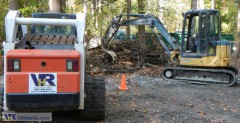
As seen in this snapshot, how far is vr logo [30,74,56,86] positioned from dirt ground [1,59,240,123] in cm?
151

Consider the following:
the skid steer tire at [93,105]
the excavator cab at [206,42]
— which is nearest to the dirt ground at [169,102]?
the skid steer tire at [93,105]

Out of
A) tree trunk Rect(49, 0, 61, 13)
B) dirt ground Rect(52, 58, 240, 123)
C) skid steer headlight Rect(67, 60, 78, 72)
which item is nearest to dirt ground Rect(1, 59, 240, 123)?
dirt ground Rect(52, 58, 240, 123)

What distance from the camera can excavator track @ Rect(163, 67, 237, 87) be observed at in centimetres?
1199

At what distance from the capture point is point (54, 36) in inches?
269

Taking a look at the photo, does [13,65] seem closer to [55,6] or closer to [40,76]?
[40,76]

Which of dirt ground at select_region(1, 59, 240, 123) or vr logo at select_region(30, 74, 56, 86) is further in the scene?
dirt ground at select_region(1, 59, 240, 123)

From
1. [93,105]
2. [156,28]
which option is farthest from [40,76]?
[156,28]

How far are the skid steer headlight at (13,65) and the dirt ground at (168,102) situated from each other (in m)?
1.75

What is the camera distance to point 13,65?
5.23 metres

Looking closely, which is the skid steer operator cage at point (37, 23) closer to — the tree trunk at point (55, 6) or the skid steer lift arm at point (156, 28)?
the tree trunk at point (55, 6)

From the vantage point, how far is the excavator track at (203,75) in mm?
11992

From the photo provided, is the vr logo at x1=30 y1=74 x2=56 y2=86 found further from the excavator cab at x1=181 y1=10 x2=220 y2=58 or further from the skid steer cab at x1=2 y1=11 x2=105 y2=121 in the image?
the excavator cab at x1=181 y1=10 x2=220 y2=58

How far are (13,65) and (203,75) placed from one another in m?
8.65

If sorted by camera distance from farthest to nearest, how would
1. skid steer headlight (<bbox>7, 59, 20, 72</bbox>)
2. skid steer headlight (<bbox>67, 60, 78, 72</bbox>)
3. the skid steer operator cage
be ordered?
the skid steer operator cage
skid steer headlight (<bbox>67, 60, 78, 72</bbox>)
skid steer headlight (<bbox>7, 59, 20, 72</bbox>)
